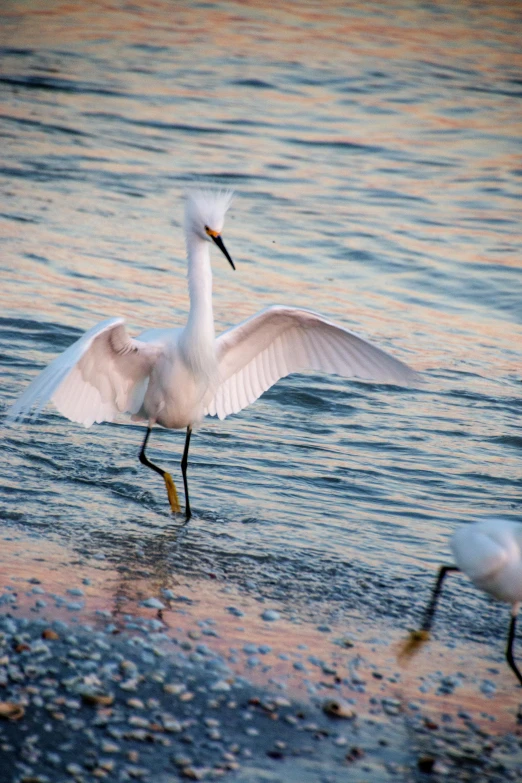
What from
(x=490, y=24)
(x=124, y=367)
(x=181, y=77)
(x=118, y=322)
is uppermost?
(x=490, y=24)

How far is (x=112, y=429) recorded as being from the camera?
7.75 metres

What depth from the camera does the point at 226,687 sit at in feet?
13.5

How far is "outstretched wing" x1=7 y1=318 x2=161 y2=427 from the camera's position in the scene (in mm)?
5734

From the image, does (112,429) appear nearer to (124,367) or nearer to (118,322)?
(124,367)

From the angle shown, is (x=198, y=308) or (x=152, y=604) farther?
(x=198, y=308)

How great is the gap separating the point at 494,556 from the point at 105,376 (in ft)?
8.87

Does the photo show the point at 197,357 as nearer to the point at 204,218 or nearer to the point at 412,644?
the point at 204,218

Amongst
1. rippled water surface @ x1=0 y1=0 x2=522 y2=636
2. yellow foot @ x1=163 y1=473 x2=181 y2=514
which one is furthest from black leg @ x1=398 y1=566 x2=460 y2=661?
yellow foot @ x1=163 y1=473 x2=181 y2=514

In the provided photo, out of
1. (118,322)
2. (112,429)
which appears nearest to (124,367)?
(118,322)

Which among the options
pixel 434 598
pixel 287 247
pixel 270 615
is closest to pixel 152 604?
pixel 270 615

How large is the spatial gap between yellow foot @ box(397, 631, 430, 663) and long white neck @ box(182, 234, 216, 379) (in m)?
2.23

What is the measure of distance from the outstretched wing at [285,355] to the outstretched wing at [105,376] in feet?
1.73

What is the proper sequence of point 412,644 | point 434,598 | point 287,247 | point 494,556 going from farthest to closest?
point 287,247, point 434,598, point 412,644, point 494,556

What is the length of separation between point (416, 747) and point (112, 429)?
14.2 feet
